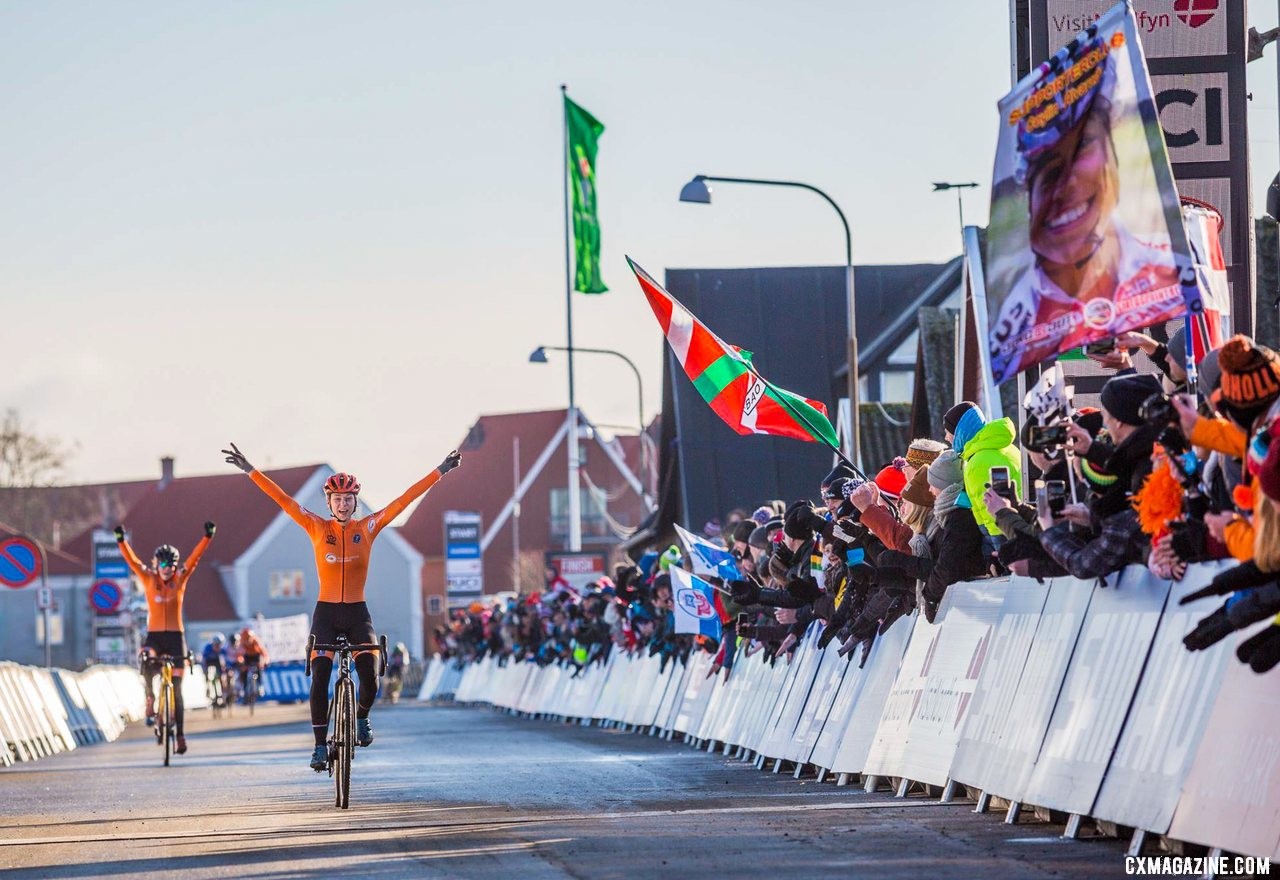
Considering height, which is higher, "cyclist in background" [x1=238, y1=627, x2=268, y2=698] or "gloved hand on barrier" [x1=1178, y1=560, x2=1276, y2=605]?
"gloved hand on barrier" [x1=1178, y1=560, x2=1276, y2=605]

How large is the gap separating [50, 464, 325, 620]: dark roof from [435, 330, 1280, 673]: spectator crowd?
8517cm

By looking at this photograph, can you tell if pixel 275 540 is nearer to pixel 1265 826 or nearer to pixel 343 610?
pixel 343 610

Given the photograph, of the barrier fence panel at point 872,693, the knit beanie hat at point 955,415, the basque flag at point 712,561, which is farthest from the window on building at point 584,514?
the knit beanie hat at point 955,415

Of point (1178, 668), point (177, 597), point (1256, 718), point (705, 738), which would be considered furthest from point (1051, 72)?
point (177, 597)

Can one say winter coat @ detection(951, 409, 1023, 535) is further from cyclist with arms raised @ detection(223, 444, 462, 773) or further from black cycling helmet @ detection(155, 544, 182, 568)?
black cycling helmet @ detection(155, 544, 182, 568)

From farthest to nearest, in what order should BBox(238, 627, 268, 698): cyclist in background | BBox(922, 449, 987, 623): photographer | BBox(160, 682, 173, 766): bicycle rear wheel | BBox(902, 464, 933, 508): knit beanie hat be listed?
BBox(238, 627, 268, 698): cyclist in background → BBox(160, 682, 173, 766): bicycle rear wheel → BBox(902, 464, 933, 508): knit beanie hat → BBox(922, 449, 987, 623): photographer

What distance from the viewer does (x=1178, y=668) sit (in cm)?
980

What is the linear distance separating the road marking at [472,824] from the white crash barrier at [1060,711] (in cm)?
51

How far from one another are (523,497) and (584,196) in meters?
58.2

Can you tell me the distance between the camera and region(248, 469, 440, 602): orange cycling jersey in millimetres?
15242

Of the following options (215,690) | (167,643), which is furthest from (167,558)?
(215,690)

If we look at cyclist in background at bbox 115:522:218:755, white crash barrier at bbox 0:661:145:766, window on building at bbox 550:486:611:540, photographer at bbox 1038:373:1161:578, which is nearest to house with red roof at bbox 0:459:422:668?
window on building at bbox 550:486:611:540

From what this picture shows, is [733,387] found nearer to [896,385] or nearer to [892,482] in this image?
[892,482]

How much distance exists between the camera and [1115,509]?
35.8 feet
